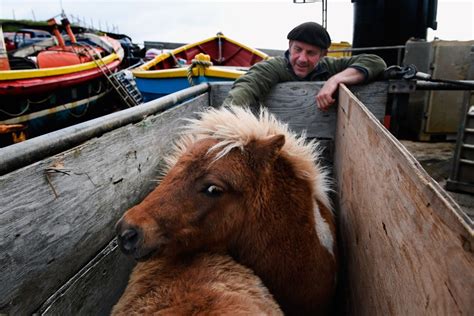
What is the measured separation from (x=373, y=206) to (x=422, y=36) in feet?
35.1

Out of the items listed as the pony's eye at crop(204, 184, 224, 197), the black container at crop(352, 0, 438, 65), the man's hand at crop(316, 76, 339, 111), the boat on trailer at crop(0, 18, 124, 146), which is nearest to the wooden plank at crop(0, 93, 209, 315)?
the pony's eye at crop(204, 184, 224, 197)

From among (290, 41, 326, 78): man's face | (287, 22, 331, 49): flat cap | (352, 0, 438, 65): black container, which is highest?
(352, 0, 438, 65): black container

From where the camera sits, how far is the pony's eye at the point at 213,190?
1.63m

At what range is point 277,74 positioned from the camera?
3.28m

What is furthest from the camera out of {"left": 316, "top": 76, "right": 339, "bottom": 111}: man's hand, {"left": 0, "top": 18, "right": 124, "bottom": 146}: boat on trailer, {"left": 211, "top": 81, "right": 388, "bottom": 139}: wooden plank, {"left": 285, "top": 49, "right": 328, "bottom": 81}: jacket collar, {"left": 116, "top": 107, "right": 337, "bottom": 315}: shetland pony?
{"left": 0, "top": 18, "right": 124, "bottom": 146}: boat on trailer

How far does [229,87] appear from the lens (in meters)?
3.46

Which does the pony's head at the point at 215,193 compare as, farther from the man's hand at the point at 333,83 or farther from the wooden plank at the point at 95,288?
the man's hand at the point at 333,83

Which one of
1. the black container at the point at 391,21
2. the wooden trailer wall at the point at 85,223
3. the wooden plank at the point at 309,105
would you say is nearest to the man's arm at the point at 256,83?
the wooden plank at the point at 309,105

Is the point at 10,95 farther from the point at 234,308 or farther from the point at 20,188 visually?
the point at 234,308

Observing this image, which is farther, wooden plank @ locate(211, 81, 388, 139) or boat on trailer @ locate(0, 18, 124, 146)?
boat on trailer @ locate(0, 18, 124, 146)

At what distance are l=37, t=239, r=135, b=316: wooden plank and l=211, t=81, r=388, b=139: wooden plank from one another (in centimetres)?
195

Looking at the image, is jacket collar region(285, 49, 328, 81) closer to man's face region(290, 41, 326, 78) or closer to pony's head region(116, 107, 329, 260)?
man's face region(290, 41, 326, 78)

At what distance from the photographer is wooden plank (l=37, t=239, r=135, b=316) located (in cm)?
140

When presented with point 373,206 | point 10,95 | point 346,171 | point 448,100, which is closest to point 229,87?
point 346,171
